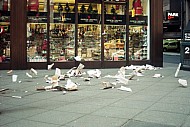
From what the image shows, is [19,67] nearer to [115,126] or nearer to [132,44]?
[132,44]

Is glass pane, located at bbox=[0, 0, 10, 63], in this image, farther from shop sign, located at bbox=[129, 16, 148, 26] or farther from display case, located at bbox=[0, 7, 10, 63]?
shop sign, located at bbox=[129, 16, 148, 26]

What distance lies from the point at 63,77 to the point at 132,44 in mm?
5834

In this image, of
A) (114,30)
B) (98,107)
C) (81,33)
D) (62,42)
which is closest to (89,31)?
(81,33)

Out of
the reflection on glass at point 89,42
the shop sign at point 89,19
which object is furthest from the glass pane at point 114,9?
the reflection on glass at point 89,42

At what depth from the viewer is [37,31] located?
1434 centimetres

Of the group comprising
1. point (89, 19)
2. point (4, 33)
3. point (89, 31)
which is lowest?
point (4, 33)

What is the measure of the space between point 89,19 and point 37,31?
2.53 metres

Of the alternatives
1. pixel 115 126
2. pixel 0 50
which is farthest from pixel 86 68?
pixel 115 126

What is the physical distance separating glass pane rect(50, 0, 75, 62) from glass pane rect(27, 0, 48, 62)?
13.1 inches

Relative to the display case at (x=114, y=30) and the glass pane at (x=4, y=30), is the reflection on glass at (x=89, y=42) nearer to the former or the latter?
the display case at (x=114, y=30)

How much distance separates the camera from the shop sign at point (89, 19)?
14.8 meters

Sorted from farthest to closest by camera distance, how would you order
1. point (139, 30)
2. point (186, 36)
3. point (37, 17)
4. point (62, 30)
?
point (139, 30), point (62, 30), point (37, 17), point (186, 36)

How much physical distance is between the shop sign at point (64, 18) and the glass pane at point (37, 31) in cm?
53

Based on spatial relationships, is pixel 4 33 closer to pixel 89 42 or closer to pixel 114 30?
pixel 89 42
